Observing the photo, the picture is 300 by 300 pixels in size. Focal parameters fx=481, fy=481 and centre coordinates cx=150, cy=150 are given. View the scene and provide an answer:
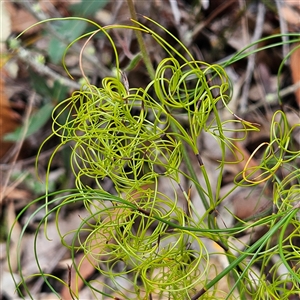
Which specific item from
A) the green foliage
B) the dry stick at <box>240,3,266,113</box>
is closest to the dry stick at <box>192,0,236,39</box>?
the dry stick at <box>240,3,266,113</box>

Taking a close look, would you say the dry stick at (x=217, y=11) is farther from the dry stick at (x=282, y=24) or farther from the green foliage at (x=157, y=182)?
the green foliage at (x=157, y=182)

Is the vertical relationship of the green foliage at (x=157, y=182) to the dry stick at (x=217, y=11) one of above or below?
above

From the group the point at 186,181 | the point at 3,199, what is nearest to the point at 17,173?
the point at 3,199

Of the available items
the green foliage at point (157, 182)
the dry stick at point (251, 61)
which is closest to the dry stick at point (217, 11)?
the dry stick at point (251, 61)

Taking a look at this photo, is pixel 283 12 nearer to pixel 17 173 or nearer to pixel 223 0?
pixel 223 0

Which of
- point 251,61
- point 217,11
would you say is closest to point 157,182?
point 251,61

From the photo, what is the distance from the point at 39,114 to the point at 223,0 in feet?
1.92

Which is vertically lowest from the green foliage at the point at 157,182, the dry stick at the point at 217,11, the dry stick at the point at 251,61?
the dry stick at the point at 251,61

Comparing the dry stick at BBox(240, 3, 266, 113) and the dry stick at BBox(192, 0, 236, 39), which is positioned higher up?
the dry stick at BBox(192, 0, 236, 39)

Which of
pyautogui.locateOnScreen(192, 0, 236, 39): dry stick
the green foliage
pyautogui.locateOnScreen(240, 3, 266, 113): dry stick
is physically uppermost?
the green foliage

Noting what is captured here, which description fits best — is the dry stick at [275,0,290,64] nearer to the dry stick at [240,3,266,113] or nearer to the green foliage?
the dry stick at [240,3,266,113]

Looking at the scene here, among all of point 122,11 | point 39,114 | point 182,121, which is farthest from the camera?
point 122,11

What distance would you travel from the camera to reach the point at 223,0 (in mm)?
1319

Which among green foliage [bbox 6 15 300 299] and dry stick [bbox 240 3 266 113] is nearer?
green foliage [bbox 6 15 300 299]
